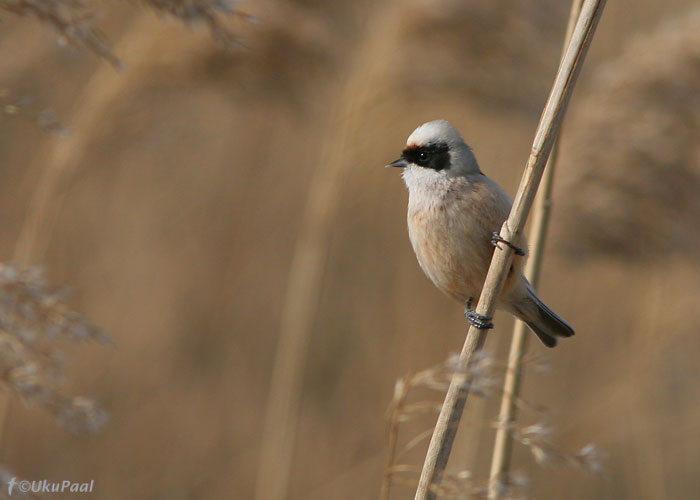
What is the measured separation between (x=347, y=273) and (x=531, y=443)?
349 centimetres

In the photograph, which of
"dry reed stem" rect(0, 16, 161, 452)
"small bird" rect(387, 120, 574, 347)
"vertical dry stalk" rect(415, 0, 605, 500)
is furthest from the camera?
"dry reed stem" rect(0, 16, 161, 452)

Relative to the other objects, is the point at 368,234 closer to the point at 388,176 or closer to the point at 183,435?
the point at 388,176

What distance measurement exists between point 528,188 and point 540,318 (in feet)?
2.60

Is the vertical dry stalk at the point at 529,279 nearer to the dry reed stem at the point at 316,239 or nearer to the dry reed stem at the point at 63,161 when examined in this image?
the dry reed stem at the point at 316,239

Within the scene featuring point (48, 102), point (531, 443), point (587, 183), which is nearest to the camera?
point (531, 443)

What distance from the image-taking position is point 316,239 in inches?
121

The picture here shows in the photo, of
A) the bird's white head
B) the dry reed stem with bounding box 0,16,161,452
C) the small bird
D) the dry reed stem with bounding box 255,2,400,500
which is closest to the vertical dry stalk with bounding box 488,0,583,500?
the small bird

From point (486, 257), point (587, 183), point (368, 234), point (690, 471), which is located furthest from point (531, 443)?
point (690, 471)

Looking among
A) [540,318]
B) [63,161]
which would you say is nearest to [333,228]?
[63,161]

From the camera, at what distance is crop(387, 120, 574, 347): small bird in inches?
78.2

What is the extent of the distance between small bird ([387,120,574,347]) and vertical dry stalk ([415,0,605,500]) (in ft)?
1.32

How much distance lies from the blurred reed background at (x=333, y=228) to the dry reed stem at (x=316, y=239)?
0.06 ft

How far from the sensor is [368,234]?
189 inches

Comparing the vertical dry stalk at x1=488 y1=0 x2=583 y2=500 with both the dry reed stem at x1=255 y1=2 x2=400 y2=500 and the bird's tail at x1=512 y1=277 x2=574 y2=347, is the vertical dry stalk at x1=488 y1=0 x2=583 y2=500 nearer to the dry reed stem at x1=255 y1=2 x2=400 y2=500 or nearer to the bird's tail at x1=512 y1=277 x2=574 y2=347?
the bird's tail at x1=512 y1=277 x2=574 y2=347
